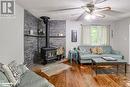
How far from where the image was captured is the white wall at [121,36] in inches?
283

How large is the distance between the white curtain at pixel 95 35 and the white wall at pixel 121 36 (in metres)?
0.38

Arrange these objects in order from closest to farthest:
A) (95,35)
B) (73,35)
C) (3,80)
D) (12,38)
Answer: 1. (3,80)
2. (12,38)
3. (73,35)
4. (95,35)

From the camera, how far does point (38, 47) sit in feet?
25.0

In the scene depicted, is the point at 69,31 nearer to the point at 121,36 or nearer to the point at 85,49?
the point at 85,49

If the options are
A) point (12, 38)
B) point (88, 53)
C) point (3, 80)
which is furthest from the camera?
point (88, 53)

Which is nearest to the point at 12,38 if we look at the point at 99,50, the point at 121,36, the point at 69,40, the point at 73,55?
the point at 73,55

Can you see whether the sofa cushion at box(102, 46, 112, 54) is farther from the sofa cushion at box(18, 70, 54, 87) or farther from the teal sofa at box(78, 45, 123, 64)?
the sofa cushion at box(18, 70, 54, 87)

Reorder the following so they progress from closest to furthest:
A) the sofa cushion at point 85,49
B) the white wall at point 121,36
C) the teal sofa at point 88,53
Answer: the teal sofa at point 88,53 → the white wall at point 121,36 → the sofa cushion at point 85,49

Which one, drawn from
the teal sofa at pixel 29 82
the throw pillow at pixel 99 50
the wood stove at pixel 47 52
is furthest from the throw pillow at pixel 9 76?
the throw pillow at pixel 99 50

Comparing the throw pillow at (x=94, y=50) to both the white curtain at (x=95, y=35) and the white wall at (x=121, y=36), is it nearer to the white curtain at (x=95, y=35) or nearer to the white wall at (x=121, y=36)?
the white curtain at (x=95, y=35)

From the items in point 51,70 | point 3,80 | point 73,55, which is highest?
point 3,80

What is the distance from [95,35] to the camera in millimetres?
8258

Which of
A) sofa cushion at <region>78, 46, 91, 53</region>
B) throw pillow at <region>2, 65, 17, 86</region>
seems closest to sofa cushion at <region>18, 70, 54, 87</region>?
throw pillow at <region>2, 65, 17, 86</region>

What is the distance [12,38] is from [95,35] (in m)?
5.11
